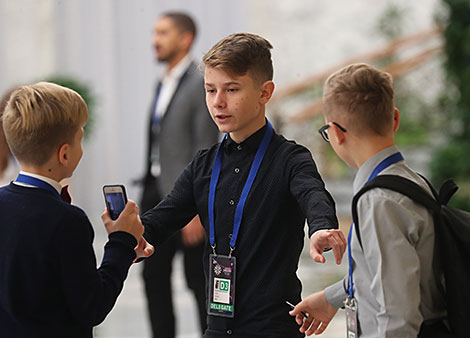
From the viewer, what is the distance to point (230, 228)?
1847mm

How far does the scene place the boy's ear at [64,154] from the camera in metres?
1.64

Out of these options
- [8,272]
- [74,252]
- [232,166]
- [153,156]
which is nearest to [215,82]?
[232,166]

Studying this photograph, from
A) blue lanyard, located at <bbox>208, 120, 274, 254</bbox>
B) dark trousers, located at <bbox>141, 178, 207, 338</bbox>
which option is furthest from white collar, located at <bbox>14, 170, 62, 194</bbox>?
dark trousers, located at <bbox>141, 178, 207, 338</bbox>

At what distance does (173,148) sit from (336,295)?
75.1 inches

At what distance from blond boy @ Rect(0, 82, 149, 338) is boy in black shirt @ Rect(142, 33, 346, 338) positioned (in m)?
0.32

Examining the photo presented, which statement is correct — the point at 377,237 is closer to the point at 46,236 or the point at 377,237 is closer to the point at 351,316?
the point at 351,316

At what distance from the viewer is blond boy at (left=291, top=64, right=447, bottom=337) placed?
A: 59.6 inches

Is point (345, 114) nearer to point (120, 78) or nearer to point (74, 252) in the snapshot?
point (74, 252)

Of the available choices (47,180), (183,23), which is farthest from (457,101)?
(47,180)

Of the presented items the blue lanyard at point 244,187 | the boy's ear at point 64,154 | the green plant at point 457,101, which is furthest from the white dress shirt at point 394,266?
the green plant at point 457,101

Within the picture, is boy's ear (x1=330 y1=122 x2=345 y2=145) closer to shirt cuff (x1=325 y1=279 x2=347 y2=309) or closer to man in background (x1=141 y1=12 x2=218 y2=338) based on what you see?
shirt cuff (x1=325 y1=279 x2=347 y2=309)

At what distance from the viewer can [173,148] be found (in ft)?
11.7

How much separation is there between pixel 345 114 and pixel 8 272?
0.84 m

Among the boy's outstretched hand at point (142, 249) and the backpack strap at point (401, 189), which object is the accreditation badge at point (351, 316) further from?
the boy's outstretched hand at point (142, 249)
